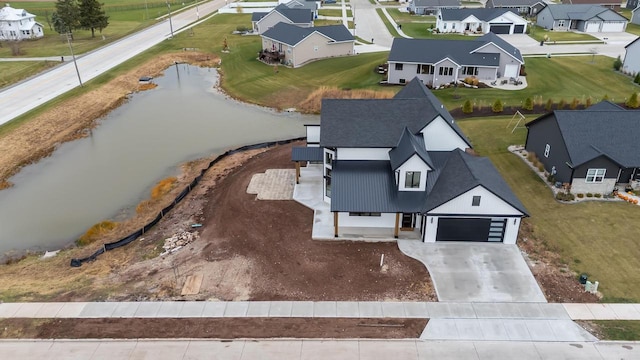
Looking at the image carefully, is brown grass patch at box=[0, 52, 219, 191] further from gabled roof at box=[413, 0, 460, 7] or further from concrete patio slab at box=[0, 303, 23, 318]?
gabled roof at box=[413, 0, 460, 7]

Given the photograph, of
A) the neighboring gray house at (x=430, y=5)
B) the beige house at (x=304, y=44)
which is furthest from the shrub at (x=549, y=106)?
the neighboring gray house at (x=430, y=5)

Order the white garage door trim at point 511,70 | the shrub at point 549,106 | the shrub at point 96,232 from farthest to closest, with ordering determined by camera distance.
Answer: the white garage door trim at point 511,70 → the shrub at point 549,106 → the shrub at point 96,232

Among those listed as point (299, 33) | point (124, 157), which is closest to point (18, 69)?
point (124, 157)

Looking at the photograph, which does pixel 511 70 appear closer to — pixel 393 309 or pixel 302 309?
pixel 393 309

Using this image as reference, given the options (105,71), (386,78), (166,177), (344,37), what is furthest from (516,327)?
(105,71)

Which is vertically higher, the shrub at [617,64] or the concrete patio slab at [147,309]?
the shrub at [617,64]

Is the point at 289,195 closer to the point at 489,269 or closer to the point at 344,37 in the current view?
the point at 489,269

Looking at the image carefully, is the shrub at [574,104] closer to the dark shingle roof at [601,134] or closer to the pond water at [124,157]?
the dark shingle roof at [601,134]
